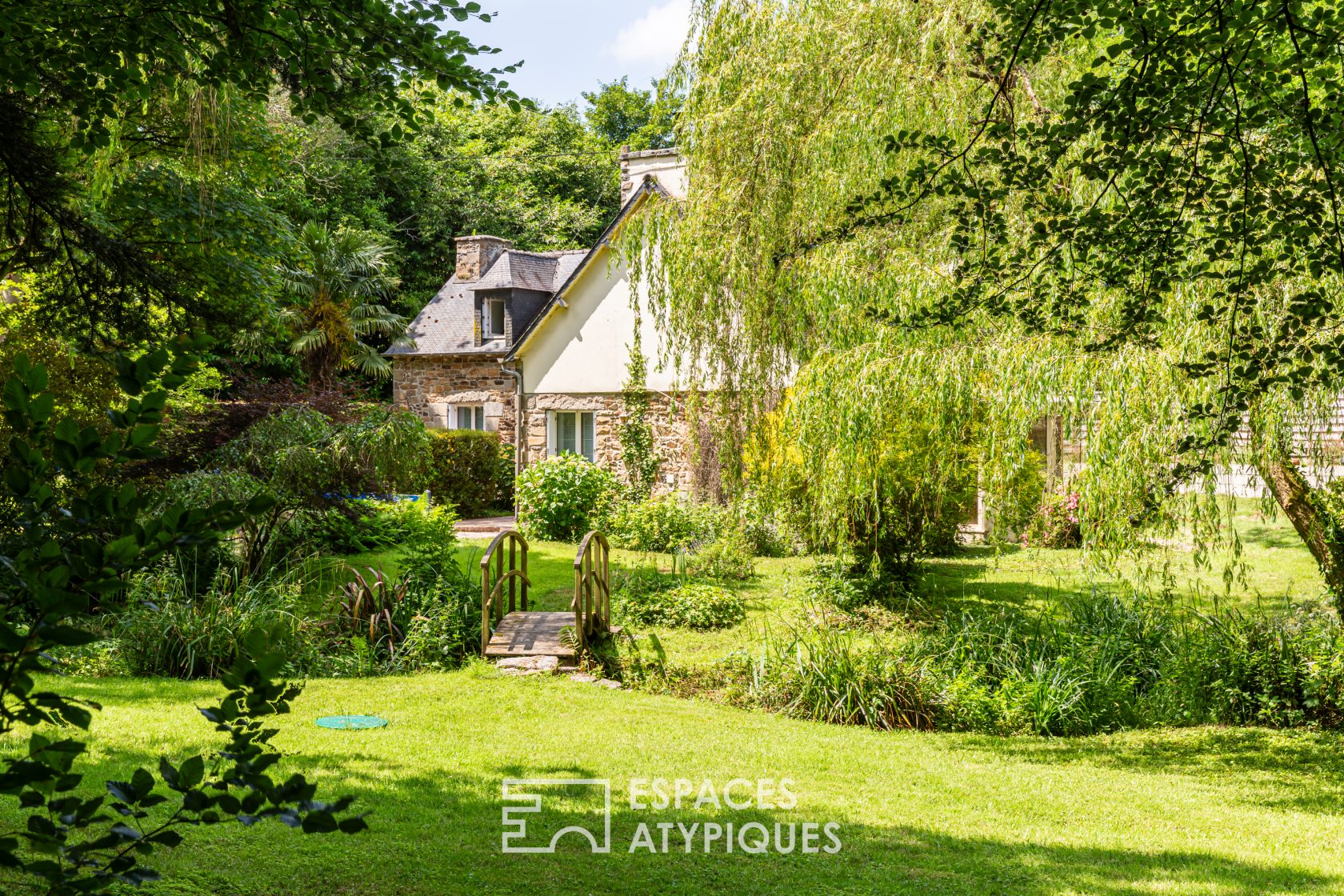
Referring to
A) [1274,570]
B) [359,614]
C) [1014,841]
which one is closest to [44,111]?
[359,614]

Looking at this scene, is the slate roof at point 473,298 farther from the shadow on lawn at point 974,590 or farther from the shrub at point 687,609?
the shrub at point 687,609

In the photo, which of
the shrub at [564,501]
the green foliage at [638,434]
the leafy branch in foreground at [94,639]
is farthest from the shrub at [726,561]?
the leafy branch in foreground at [94,639]

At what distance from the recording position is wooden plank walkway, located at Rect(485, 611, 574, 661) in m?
9.19

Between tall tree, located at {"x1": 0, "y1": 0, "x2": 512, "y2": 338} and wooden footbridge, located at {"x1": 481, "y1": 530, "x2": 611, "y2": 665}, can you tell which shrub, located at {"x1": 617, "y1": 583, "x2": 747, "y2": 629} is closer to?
wooden footbridge, located at {"x1": 481, "y1": 530, "x2": 611, "y2": 665}

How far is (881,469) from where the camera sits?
9469mm

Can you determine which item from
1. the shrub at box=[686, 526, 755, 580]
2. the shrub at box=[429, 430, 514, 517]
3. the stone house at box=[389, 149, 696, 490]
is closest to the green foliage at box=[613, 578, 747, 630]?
the shrub at box=[686, 526, 755, 580]

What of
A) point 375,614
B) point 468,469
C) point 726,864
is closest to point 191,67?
point 726,864

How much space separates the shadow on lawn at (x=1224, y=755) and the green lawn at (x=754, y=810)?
0.07 ft

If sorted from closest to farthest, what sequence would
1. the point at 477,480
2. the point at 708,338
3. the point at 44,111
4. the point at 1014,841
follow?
the point at 1014,841, the point at 44,111, the point at 708,338, the point at 477,480

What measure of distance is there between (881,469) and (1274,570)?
695cm

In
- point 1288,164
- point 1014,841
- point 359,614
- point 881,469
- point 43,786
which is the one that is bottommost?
point 1014,841

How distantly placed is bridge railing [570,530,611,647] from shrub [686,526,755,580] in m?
2.70

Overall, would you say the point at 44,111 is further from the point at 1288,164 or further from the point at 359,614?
the point at 1288,164

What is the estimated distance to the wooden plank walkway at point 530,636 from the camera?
9188mm
